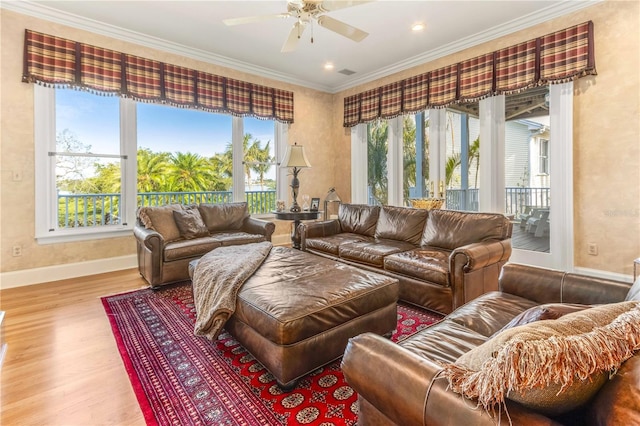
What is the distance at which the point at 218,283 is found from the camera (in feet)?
6.82

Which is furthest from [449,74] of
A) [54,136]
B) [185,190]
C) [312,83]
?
[54,136]

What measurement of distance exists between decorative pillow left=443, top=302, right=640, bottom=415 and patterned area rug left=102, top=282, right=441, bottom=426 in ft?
3.15

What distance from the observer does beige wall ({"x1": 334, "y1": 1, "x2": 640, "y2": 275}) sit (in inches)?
115

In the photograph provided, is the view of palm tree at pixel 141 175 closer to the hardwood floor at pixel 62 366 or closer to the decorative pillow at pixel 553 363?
the hardwood floor at pixel 62 366

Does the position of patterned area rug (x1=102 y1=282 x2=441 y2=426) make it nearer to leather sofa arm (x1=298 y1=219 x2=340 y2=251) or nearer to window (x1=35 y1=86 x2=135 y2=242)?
leather sofa arm (x1=298 y1=219 x2=340 y2=251)

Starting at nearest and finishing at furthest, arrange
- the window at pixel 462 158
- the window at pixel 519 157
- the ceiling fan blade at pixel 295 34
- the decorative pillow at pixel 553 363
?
the decorative pillow at pixel 553 363
the ceiling fan blade at pixel 295 34
the window at pixel 519 157
the window at pixel 462 158

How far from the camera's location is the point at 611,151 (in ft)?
9.99

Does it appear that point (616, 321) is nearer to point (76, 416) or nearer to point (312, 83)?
point (76, 416)

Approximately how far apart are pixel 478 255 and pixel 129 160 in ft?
13.7

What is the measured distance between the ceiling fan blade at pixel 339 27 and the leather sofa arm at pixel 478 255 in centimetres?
209

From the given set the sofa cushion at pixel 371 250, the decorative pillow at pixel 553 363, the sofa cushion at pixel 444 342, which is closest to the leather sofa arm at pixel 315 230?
the sofa cushion at pixel 371 250

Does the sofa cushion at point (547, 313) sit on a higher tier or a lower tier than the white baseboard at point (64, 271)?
higher

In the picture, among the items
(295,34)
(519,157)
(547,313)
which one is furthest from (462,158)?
(547,313)

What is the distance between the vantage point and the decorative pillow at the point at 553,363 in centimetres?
64
